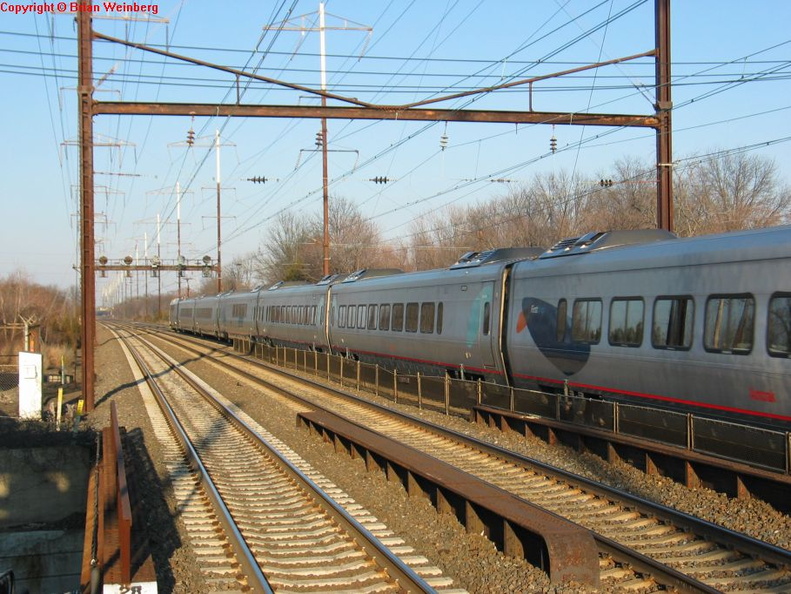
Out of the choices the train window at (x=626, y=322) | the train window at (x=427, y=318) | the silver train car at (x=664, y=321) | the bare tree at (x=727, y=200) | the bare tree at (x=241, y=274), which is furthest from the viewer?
the bare tree at (x=241, y=274)

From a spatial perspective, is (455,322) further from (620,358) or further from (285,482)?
(285,482)

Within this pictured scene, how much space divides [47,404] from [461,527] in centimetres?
1679

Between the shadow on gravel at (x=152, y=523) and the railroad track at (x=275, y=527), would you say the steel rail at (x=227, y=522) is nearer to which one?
the railroad track at (x=275, y=527)

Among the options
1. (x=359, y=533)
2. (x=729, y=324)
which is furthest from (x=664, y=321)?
(x=359, y=533)

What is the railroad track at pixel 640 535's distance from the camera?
6863 mm

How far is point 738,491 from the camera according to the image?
935 centimetres

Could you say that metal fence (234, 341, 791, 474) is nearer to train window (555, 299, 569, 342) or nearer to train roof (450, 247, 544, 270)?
train window (555, 299, 569, 342)

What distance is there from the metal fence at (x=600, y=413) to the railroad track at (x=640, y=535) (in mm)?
1477

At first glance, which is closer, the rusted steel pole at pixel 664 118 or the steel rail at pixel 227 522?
the steel rail at pixel 227 522

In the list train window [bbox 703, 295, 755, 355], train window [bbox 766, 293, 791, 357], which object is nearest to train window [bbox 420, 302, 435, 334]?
train window [bbox 703, 295, 755, 355]

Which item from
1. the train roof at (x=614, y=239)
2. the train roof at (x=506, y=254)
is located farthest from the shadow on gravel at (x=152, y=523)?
the train roof at (x=506, y=254)

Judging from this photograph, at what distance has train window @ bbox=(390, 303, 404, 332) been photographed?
23.1 meters

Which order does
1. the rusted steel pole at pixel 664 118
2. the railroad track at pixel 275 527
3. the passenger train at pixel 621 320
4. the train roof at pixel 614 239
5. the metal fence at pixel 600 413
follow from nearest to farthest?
the railroad track at pixel 275 527 → the metal fence at pixel 600 413 → the passenger train at pixel 621 320 → the train roof at pixel 614 239 → the rusted steel pole at pixel 664 118

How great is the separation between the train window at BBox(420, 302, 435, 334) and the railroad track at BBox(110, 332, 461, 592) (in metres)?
6.24
